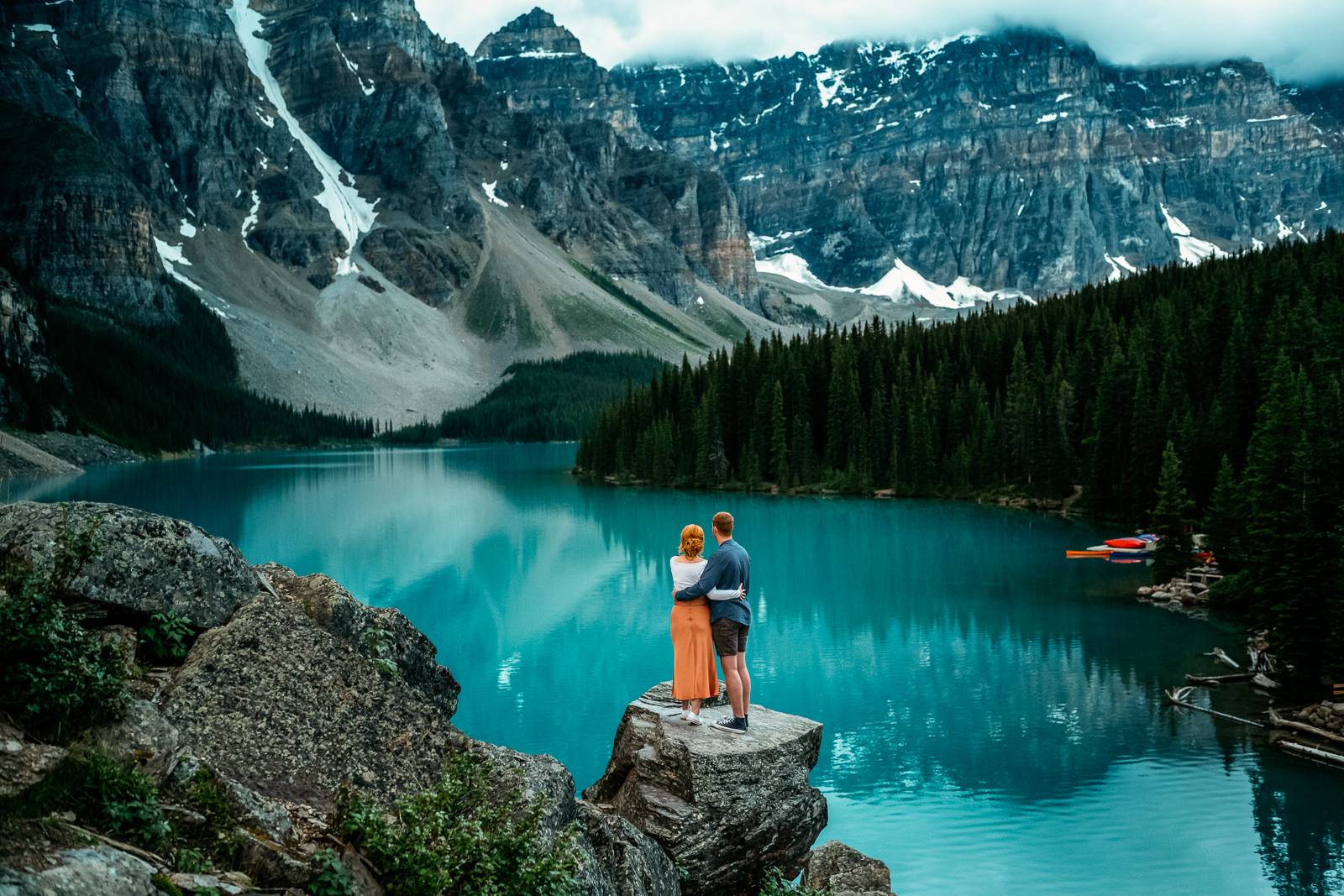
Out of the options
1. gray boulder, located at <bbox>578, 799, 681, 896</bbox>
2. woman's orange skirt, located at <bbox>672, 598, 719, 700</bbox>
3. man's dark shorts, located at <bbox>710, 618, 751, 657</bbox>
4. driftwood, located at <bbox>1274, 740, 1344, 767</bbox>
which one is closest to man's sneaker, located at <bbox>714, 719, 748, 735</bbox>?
woman's orange skirt, located at <bbox>672, 598, 719, 700</bbox>

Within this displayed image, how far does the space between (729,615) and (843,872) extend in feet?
10.8

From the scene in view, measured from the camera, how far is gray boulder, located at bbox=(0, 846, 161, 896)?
5.81 metres

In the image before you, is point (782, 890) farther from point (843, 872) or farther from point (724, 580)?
point (724, 580)

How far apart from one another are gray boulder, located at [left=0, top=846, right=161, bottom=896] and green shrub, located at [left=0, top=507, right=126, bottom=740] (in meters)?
1.50

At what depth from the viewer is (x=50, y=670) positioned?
25.0 feet

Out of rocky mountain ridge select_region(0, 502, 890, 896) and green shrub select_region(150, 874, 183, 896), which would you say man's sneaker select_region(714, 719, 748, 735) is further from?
green shrub select_region(150, 874, 183, 896)

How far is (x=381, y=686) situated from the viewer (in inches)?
406

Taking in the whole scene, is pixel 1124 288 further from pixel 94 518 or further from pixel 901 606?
pixel 94 518

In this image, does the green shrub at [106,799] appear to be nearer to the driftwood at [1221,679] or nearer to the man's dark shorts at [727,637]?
the man's dark shorts at [727,637]

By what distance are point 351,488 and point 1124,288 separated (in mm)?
77854

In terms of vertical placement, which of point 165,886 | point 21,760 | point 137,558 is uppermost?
point 137,558

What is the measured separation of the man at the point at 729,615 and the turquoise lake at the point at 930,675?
216 inches

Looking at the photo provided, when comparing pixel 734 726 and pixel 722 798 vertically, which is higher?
pixel 734 726

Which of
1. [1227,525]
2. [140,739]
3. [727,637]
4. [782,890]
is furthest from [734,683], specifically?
[1227,525]
